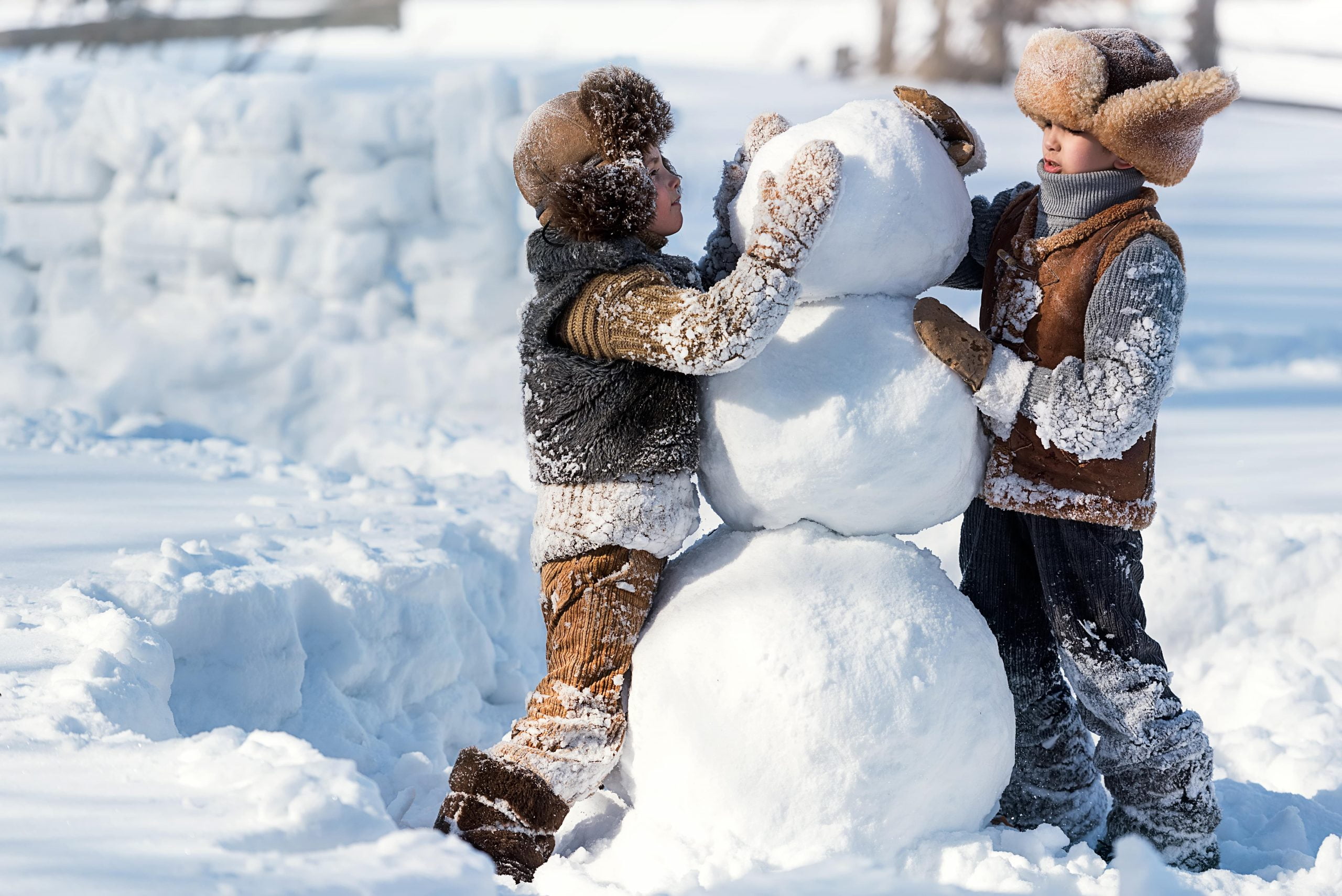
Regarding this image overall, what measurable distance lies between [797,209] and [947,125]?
410 mm

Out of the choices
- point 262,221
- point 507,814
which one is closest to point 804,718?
point 507,814

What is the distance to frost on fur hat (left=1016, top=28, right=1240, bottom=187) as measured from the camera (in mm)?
2133

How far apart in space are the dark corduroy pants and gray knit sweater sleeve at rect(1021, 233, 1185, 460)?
10.3 inches

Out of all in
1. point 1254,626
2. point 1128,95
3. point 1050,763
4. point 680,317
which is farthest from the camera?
→ point 1254,626

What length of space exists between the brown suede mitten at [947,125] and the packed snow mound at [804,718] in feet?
2.22

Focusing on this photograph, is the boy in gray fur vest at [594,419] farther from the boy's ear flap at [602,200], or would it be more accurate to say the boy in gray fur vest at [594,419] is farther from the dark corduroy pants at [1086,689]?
the dark corduroy pants at [1086,689]

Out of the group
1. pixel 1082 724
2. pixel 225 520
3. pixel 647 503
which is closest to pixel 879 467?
pixel 647 503

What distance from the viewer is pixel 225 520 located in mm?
3625

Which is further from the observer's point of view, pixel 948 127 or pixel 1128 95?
pixel 948 127

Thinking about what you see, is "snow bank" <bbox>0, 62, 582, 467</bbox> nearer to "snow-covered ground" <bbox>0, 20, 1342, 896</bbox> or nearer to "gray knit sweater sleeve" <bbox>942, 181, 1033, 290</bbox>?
"snow-covered ground" <bbox>0, 20, 1342, 896</bbox>

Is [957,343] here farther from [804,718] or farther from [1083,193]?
[804,718]

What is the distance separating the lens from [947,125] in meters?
2.28

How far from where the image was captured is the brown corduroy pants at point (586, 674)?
7.13 feet

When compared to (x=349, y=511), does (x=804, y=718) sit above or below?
above
